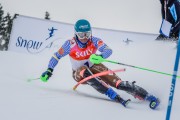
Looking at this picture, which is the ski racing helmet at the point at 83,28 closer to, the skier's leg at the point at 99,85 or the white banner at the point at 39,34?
the skier's leg at the point at 99,85

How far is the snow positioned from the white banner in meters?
2.98

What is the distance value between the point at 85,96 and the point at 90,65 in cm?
59

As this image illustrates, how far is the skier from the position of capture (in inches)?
227

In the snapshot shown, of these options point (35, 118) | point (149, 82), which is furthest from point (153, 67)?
point (35, 118)

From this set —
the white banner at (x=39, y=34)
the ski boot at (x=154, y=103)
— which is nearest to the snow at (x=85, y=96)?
the ski boot at (x=154, y=103)

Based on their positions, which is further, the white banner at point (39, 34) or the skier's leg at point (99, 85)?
the white banner at point (39, 34)

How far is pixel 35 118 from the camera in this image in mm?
4117

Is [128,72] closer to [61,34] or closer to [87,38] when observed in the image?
[87,38]

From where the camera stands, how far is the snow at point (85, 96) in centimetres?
448

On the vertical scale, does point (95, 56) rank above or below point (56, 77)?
above

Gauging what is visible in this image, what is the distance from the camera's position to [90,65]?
21.4 ft

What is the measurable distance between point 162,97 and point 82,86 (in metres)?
1.89

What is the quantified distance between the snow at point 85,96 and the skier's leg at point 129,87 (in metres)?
0.10

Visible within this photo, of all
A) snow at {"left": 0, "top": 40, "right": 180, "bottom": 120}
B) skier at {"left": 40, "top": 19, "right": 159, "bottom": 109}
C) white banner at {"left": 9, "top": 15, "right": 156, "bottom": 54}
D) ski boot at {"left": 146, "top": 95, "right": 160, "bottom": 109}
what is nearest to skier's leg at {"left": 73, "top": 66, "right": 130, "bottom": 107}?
skier at {"left": 40, "top": 19, "right": 159, "bottom": 109}
